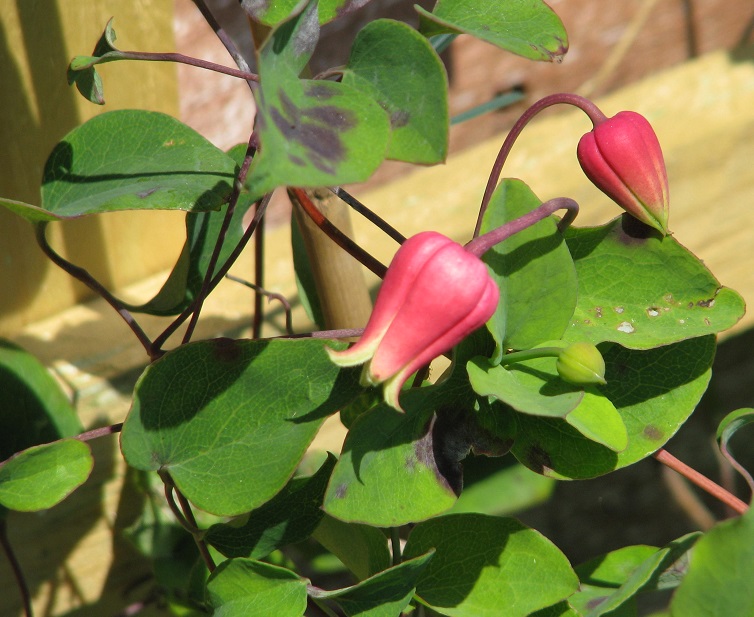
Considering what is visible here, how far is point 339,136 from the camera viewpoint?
1.02ft

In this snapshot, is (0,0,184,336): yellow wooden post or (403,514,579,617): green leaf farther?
(0,0,184,336): yellow wooden post

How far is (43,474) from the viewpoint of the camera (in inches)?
16.5

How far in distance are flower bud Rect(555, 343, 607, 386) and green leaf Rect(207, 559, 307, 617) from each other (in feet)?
0.53

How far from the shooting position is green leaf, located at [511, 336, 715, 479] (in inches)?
16.8

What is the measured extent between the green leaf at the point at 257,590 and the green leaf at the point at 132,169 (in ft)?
0.57

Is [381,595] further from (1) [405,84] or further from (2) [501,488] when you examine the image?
(2) [501,488]

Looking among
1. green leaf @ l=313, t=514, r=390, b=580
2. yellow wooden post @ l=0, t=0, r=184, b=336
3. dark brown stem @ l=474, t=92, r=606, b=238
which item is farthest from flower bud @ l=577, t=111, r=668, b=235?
yellow wooden post @ l=0, t=0, r=184, b=336

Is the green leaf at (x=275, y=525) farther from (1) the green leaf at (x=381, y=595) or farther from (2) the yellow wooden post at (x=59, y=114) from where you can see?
(2) the yellow wooden post at (x=59, y=114)

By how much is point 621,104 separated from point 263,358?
70 centimetres

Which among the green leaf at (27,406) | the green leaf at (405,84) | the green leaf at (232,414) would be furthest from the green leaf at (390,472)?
the green leaf at (27,406)

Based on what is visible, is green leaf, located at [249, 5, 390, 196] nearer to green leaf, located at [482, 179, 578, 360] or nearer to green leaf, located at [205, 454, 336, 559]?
green leaf, located at [482, 179, 578, 360]

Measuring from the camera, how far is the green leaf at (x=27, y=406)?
0.56 m

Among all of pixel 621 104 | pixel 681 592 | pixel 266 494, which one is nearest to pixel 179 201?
pixel 266 494

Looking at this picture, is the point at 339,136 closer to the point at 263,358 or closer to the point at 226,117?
the point at 263,358
